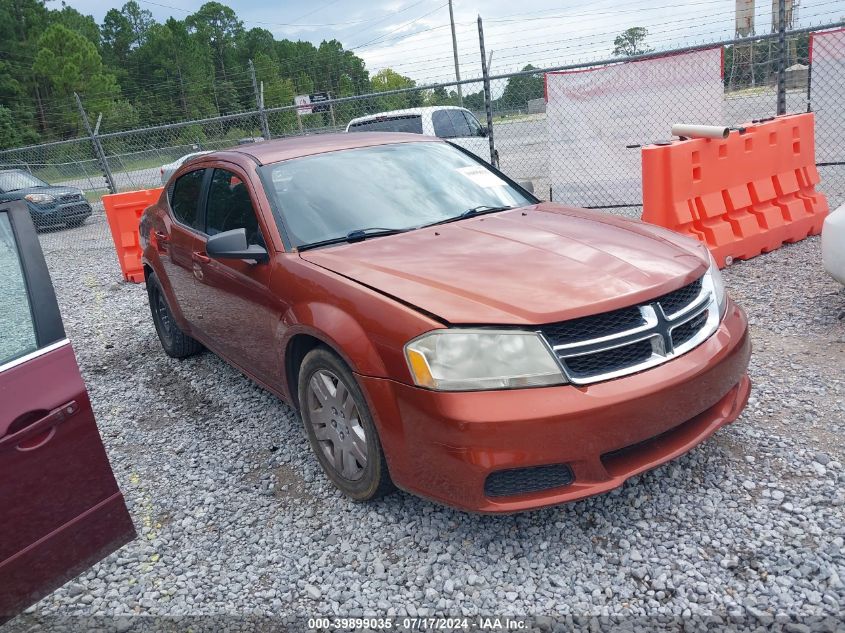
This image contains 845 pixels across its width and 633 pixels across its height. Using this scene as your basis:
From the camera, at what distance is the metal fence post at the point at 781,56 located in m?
7.24

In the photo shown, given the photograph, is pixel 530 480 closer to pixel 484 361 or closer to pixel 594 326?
pixel 484 361

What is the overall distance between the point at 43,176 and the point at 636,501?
64.2ft

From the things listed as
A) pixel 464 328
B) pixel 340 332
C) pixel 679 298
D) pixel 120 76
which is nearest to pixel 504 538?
pixel 464 328

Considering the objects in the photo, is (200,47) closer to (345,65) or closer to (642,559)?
(345,65)

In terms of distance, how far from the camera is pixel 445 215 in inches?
144

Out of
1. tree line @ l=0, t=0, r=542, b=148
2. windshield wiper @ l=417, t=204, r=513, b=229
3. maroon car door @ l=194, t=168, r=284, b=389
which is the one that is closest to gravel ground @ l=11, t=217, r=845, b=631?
maroon car door @ l=194, t=168, r=284, b=389

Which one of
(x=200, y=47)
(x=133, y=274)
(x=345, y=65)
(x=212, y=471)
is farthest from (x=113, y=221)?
(x=200, y=47)

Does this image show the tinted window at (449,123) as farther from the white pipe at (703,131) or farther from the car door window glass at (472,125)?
the white pipe at (703,131)

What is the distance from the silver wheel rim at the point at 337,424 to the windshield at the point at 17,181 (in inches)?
602

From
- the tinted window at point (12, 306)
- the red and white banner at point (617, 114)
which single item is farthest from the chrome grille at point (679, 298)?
the red and white banner at point (617, 114)

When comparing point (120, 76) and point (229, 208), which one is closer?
point (229, 208)

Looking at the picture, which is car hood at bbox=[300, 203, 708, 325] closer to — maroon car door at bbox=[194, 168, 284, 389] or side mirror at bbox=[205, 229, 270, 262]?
side mirror at bbox=[205, 229, 270, 262]

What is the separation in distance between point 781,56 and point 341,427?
691 cm

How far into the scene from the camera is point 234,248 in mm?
3396
